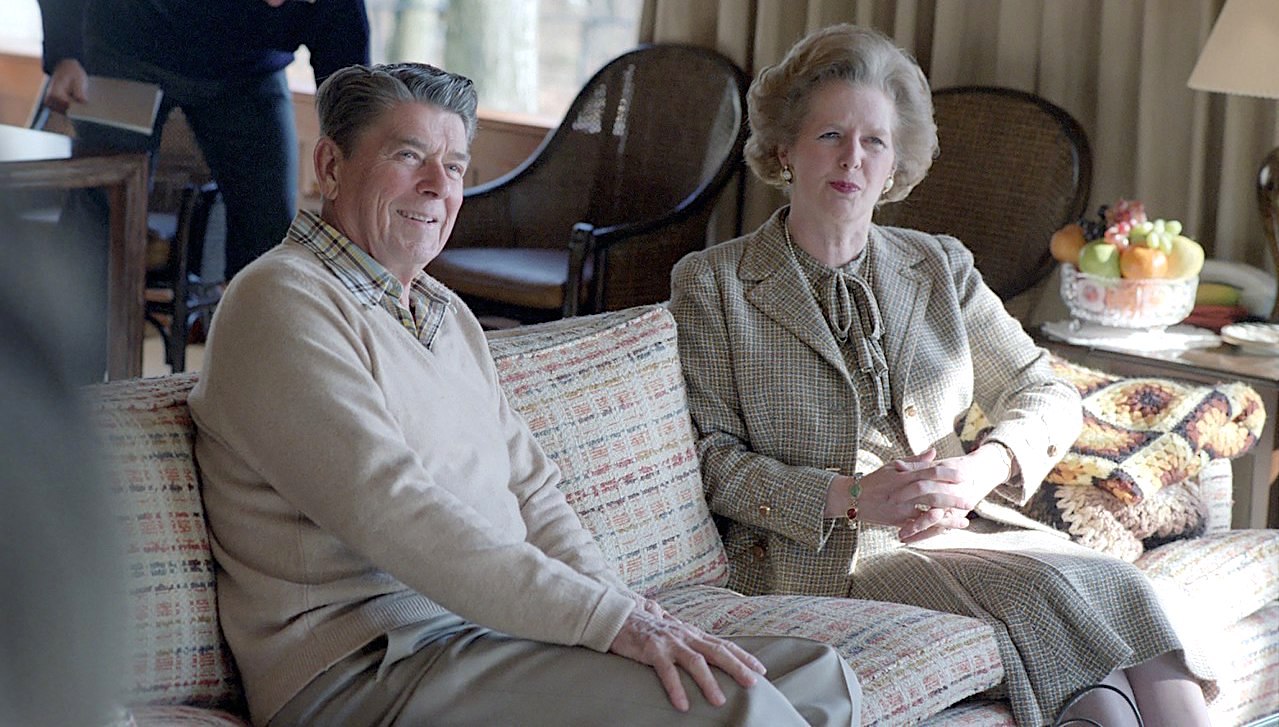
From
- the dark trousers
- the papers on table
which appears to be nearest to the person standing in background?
the dark trousers

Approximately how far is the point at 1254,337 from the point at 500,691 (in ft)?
6.09

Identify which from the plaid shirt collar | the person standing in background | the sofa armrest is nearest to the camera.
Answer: the plaid shirt collar

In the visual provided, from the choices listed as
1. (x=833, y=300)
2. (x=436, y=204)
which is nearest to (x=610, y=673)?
(x=436, y=204)

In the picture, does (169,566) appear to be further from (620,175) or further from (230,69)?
(620,175)

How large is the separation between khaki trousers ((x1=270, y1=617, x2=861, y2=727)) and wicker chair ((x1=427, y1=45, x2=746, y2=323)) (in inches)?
90.3

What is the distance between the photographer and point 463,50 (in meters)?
5.50

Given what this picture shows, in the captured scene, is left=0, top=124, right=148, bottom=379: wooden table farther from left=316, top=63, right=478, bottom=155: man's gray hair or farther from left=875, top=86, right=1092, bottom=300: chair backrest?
left=875, top=86, right=1092, bottom=300: chair backrest

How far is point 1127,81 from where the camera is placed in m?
3.47

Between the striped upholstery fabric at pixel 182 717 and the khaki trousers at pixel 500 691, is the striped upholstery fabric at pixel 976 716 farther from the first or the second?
the striped upholstery fabric at pixel 182 717

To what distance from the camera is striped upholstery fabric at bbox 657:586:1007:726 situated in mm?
1782

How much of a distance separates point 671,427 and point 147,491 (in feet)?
2.62

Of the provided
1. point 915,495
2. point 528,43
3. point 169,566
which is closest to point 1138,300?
point 915,495

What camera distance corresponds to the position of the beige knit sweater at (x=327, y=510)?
1496 millimetres

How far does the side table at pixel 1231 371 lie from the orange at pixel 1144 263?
0.50 feet
